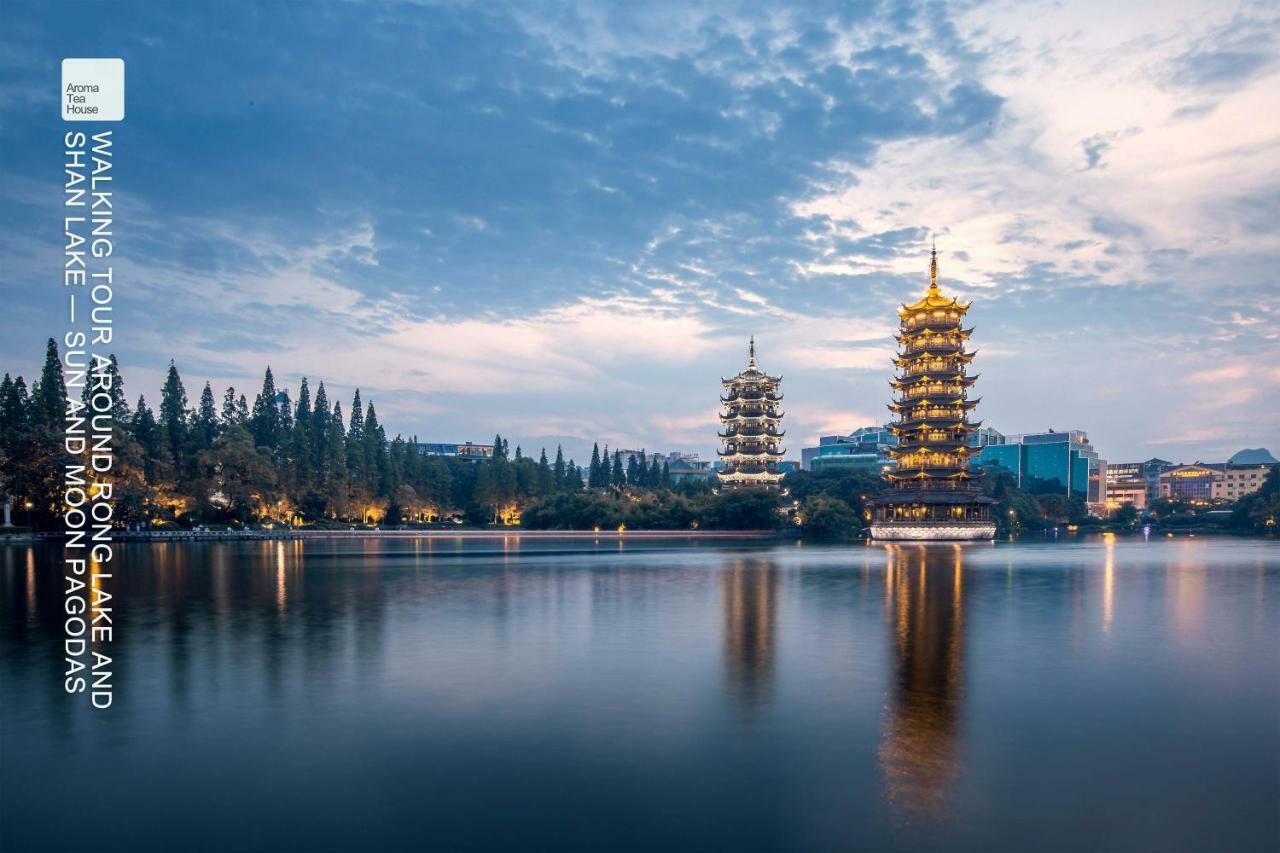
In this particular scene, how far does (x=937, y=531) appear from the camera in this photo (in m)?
78.1

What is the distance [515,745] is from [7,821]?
544 centimetres

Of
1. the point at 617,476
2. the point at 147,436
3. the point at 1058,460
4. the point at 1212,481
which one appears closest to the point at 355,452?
the point at 147,436

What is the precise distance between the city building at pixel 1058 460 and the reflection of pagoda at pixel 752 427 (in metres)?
81.5

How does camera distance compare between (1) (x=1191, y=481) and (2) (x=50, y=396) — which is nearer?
(2) (x=50, y=396)

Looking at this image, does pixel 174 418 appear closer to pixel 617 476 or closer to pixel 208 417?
pixel 208 417

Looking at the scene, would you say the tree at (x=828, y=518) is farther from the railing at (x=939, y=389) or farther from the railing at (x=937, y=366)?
the railing at (x=937, y=366)

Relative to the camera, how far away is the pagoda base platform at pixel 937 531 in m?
78.2

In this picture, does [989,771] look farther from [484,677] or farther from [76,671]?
[76,671]

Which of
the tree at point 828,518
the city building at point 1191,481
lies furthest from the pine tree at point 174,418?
the city building at point 1191,481

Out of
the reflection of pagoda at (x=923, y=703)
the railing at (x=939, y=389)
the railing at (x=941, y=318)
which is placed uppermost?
the railing at (x=941, y=318)

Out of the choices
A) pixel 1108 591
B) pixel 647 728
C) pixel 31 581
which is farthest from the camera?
pixel 31 581

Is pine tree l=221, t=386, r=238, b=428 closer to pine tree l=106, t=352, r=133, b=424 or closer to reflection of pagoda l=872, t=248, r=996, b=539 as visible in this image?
pine tree l=106, t=352, r=133, b=424

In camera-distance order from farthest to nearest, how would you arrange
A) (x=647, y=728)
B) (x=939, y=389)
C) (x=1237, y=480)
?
(x=1237, y=480) < (x=939, y=389) < (x=647, y=728)

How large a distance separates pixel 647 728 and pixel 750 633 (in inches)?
344
